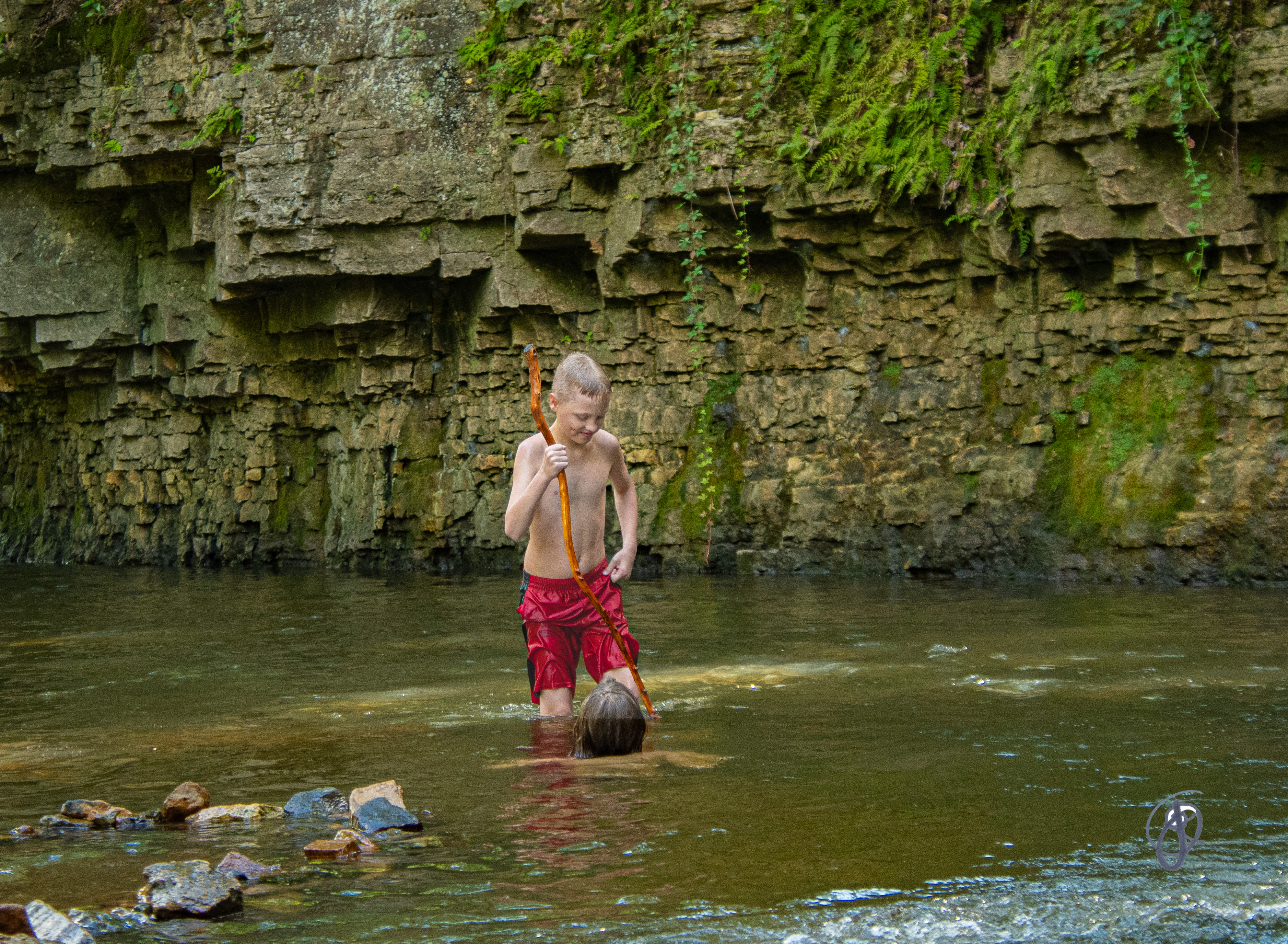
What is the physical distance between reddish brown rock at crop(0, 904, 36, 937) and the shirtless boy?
3.20 meters

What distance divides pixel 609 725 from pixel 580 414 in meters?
1.39

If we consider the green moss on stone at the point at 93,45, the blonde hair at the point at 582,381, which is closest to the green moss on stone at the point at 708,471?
the blonde hair at the point at 582,381

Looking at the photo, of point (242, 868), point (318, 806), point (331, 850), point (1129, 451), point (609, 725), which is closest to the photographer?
point (242, 868)

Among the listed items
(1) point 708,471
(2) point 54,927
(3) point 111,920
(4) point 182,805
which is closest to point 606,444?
(4) point 182,805

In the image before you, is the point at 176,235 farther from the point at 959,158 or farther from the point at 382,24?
the point at 959,158

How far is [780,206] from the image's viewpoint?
1417 cm

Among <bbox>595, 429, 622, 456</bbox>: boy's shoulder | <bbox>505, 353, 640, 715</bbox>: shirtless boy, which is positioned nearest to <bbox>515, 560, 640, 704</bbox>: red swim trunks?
<bbox>505, 353, 640, 715</bbox>: shirtless boy

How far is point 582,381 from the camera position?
18.1 feet

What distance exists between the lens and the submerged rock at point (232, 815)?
4.14 meters

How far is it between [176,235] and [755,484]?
10263mm

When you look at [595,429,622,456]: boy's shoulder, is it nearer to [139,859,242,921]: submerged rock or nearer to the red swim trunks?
the red swim trunks

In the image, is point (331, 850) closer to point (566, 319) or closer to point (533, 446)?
A: point (533, 446)

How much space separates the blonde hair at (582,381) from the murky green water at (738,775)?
4.93ft

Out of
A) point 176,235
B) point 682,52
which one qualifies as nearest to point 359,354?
point 176,235
